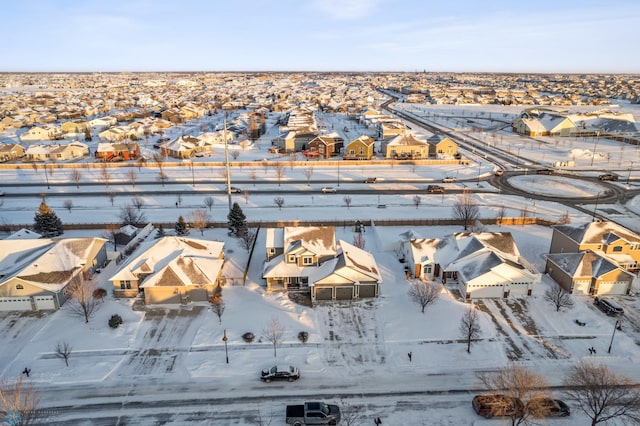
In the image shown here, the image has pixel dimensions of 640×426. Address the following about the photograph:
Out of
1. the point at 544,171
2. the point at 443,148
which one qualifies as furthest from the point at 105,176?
the point at 544,171

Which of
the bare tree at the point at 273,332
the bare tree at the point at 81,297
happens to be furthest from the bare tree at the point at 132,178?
the bare tree at the point at 273,332

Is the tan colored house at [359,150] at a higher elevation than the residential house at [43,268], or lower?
higher

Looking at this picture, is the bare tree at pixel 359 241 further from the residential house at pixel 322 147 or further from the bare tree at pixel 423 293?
the residential house at pixel 322 147

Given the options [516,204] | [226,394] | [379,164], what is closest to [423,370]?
[226,394]

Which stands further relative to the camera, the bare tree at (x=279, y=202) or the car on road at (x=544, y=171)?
the car on road at (x=544, y=171)

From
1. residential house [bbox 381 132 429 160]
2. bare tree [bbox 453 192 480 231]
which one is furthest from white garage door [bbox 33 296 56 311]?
residential house [bbox 381 132 429 160]

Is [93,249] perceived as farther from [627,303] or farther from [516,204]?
[516,204]

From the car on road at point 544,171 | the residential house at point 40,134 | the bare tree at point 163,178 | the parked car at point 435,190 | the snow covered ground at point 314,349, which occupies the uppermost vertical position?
the residential house at point 40,134

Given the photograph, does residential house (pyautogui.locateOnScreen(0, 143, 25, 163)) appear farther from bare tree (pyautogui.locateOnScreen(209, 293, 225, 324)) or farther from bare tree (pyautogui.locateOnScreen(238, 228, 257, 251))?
bare tree (pyautogui.locateOnScreen(209, 293, 225, 324))
